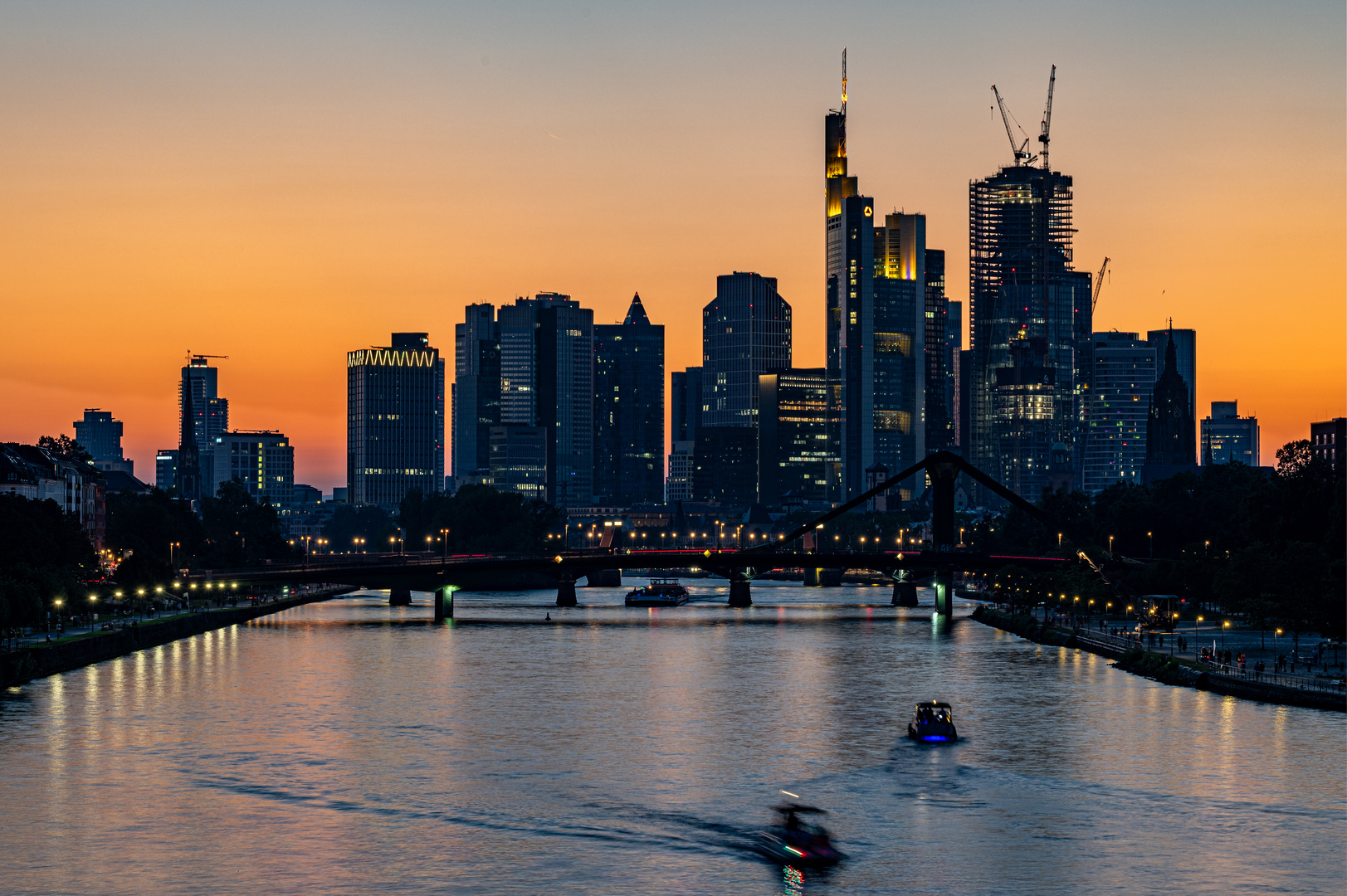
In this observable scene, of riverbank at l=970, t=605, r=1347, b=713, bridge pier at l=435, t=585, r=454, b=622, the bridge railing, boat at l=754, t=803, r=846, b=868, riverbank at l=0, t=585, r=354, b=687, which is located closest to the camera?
boat at l=754, t=803, r=846, b=868

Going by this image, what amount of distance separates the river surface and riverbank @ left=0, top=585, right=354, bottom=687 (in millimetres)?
1939

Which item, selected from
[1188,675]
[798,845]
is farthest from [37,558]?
[798,845]

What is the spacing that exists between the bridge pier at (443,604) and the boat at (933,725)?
107653 millimetres

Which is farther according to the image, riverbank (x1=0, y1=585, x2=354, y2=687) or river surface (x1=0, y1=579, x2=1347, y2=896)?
riverbank (x1=0, y1=585, x2=354, y2=687)

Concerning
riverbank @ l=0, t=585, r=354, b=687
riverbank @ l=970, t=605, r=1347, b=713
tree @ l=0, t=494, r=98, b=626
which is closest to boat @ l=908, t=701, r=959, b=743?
riverbank @ l=970, t=605, r=1347, b=713

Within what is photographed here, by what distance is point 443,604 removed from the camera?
192 meters

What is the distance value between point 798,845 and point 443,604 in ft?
443

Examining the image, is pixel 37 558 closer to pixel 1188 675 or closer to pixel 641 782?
pixel 641 782

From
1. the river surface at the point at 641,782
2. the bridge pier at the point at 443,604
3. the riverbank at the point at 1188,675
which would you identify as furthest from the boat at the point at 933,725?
the bridge pier at the point at 443,604

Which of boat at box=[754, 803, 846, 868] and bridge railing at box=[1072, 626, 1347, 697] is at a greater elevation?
bridge railing at box=[1072, 626, 1347, 697]

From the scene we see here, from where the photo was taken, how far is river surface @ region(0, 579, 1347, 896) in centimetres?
5844

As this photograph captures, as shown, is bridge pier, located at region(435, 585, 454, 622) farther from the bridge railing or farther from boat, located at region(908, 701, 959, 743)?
boat, located at region(908, 701, 959, 743)

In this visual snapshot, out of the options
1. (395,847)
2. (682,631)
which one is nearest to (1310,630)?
(682,631)

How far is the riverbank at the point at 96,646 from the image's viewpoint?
11188 cm
